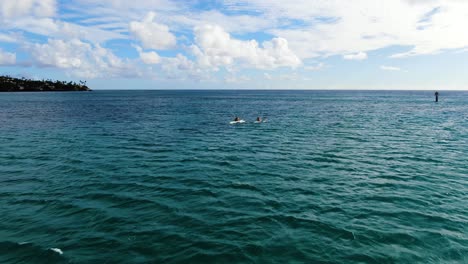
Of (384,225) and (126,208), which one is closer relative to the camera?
(384,225)

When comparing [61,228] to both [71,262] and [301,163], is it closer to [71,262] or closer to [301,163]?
[71,262]

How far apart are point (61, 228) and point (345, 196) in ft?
54.0

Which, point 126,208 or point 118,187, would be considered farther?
point 118,187

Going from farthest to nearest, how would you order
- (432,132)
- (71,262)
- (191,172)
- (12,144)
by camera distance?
(432,132) → (12,144) → (191,172) → (71,262)

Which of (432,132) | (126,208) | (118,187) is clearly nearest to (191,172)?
(118,187)

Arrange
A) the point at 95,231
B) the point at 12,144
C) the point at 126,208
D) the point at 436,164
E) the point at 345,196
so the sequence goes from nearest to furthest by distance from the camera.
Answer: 1. the point at 95,231
2. the point at 126,208
3. the point at 345,196
4. the point at 436,164
5. the point at 12,144

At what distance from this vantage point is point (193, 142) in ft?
127

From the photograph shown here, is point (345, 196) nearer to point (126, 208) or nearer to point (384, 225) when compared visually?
point (384, 225)

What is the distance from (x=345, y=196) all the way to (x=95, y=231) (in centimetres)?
1476

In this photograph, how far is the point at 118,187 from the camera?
21.3 m

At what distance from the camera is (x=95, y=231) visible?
15094mm

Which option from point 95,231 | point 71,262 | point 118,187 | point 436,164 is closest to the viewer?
point 71,262

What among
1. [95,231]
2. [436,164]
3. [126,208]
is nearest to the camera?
[95,231]

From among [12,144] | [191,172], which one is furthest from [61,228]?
[12,144]
